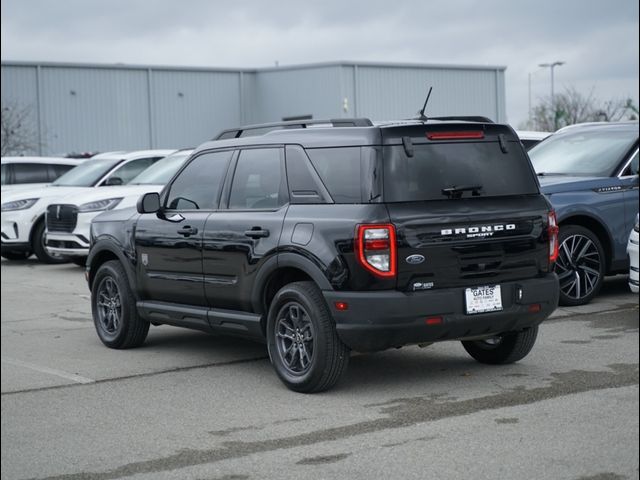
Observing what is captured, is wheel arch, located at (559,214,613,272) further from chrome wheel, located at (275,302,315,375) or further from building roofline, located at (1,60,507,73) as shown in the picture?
building roofline, located at (1,60,507,73)

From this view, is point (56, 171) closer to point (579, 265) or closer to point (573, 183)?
point (573, 183)

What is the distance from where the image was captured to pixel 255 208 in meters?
8.73

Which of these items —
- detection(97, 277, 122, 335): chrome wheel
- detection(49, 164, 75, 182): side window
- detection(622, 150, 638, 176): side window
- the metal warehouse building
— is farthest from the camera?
the metal warehouse building

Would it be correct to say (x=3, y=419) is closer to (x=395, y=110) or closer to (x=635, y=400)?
(x=635, y=400)

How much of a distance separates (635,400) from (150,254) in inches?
168

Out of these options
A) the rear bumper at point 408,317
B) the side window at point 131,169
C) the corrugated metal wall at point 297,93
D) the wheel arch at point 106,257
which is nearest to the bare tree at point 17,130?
the corrugated metal wall at point 297,93

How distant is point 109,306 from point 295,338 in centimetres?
285

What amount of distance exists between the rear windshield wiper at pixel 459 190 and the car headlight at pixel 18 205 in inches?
524

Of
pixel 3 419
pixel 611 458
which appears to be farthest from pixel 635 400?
pixel 3 419

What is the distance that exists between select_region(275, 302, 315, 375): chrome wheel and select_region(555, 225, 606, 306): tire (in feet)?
14.3

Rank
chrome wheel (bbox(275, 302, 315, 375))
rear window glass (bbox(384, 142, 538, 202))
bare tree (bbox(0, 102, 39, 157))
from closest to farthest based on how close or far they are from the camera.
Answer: rear window glass (bbox(384, 142, 538, 202)) < chrome wheel (bbox(275, 302, 315, 375)) < bare tree (bbox(0, 102, 39, 157))

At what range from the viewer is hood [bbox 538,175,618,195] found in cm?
1194

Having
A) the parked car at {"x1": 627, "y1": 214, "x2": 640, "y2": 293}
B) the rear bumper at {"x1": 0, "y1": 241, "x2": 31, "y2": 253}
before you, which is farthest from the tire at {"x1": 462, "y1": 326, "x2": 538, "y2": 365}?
the rear bumper at {"x1": 0, "y1": 241, "x2": 31, "y2": 253}

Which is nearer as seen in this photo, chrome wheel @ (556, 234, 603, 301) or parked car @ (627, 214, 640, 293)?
parked car @ (627, 214, 640, 293)
